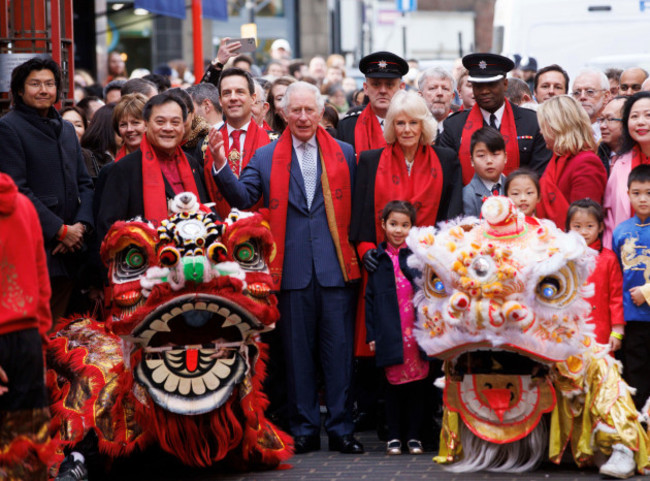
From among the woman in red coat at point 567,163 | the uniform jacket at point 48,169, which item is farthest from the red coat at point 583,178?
the uniform jacket at point 48,169

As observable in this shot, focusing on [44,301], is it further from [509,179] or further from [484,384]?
[509,179]

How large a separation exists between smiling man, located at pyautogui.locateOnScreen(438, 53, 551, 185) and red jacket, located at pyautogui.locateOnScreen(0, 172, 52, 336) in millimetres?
3793

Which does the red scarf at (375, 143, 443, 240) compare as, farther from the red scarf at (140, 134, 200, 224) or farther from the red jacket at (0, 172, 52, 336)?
the red jacket at (0, 172, 52, 336)

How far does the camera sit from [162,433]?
6.88 meters

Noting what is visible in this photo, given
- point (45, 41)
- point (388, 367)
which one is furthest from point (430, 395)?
point (45, 41)

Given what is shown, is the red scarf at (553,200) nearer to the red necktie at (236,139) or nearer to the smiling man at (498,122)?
the smiling man at (498,122)

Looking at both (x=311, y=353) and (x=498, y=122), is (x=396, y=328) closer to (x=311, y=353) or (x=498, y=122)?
(x=311, y=353)

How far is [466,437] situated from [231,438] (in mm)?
1381

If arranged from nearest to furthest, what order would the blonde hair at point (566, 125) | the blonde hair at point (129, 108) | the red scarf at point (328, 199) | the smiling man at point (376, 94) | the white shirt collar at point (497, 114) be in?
the red scarf at point (328, 199) → the blonde hair at point (566, 125) → the blonde hair at point (129, 108) → the white shirt collar at point (497, 114) → the smiling man at point (376, 94)

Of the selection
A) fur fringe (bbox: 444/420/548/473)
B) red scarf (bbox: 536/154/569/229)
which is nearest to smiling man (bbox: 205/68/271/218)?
red scarf (bbox: 536/154/569/229)

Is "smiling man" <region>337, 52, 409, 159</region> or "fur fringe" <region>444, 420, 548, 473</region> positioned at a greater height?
"smiling man" <region>337, 52, 409, 159</region>

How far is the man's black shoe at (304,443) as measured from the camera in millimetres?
7816

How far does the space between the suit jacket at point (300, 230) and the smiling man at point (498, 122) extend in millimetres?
1213

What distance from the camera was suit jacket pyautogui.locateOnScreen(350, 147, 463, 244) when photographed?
26.1 feet
